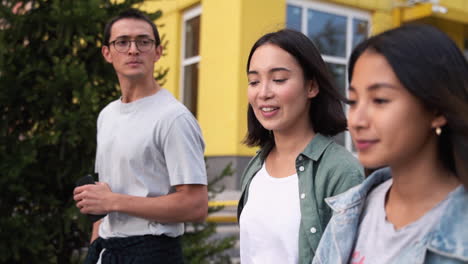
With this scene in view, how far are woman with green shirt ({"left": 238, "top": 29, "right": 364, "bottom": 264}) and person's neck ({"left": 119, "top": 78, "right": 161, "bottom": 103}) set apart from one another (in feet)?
2.34

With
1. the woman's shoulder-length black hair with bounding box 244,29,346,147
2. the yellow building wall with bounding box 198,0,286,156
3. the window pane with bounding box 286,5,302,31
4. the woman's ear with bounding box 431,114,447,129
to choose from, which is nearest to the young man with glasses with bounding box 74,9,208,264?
the woman's shoulder-length black hair with bounding box 244,29,346,147

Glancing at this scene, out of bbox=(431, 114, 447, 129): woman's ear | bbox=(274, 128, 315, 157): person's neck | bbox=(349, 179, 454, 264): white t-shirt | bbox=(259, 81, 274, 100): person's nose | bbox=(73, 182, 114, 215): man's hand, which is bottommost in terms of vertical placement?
bbox=(73, 182, 114, 215): man's hand

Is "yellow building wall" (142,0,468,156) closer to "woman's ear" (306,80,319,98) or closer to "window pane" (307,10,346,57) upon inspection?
"window pane" (307,10,346,57)

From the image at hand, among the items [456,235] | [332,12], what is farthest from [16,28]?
[332,12]

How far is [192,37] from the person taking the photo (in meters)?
11.8

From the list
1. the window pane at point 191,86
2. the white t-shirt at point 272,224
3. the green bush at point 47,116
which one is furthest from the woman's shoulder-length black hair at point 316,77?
the window pane at point 191,86

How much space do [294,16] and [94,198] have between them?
29.5 feet

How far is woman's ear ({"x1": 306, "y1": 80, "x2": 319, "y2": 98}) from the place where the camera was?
1951 mm

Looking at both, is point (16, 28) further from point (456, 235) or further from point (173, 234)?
point (456, 235)

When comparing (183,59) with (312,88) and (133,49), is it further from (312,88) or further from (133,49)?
(312,88)

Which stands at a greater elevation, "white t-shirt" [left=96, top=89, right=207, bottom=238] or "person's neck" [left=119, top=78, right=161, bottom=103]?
"person's neck" [left=119, top=78, right=161, bottom=103]

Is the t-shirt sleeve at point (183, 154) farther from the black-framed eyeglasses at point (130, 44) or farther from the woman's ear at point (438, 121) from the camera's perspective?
the woman's ear at point (438, 121)

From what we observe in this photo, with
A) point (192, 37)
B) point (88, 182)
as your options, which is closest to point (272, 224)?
point (88, 182)

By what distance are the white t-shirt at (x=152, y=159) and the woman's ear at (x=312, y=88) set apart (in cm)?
64
